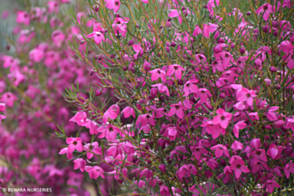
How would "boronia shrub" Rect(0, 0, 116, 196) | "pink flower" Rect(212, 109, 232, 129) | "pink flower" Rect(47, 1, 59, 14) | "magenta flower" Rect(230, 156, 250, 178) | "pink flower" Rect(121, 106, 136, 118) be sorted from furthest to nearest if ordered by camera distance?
"pink flower" Rect(47, 1, 59, 14) < "boronia shrub" Rect(0, 0, 116, 196) < "pink flower" Rect(121, 106, 136, 118) < "magenta flower" Rect(230, 156, 250, 178) < "pink flower" Rect(212, 109, 232, 129)

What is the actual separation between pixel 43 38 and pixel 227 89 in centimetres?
199

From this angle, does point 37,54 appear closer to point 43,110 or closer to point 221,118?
point 43,110

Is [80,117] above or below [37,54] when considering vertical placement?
above

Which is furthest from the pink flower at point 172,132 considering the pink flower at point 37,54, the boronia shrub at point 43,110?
the pink flower at point 37,54

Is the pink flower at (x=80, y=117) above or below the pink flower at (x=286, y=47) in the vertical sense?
below

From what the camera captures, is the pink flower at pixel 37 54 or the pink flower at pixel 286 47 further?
the pink flower at pixel 37 54

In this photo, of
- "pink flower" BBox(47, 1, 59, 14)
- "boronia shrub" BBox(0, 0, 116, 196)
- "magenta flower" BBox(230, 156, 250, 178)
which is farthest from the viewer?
"pink flower" BBox(47, 1, 59, 14)

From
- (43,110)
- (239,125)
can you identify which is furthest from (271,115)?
(43,110)

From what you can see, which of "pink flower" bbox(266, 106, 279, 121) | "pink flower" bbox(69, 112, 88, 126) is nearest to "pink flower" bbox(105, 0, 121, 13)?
"pink flower" bbox(69, 112, 88, 126)

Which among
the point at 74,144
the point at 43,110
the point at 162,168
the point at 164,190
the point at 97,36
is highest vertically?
the point at 97,36

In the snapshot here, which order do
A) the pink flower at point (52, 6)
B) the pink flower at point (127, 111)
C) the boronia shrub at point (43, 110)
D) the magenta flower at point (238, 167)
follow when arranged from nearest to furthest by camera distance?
the magenta flower at point (238, 167)
the pink flower at point (127, 111)
the boronia shrub at point (43, 110)
the pink flower at point (52, 6)

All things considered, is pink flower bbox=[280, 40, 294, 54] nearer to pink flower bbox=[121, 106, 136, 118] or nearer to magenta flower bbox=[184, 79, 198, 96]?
magenta flower bbox=[184, 79, 198, 96]

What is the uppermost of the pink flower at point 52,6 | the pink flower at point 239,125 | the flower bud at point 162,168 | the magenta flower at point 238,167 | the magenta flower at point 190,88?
the pink flower at point 52,6

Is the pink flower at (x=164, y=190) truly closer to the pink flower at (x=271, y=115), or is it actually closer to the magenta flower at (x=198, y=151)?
the magenta flower at (x=198, y=151)
